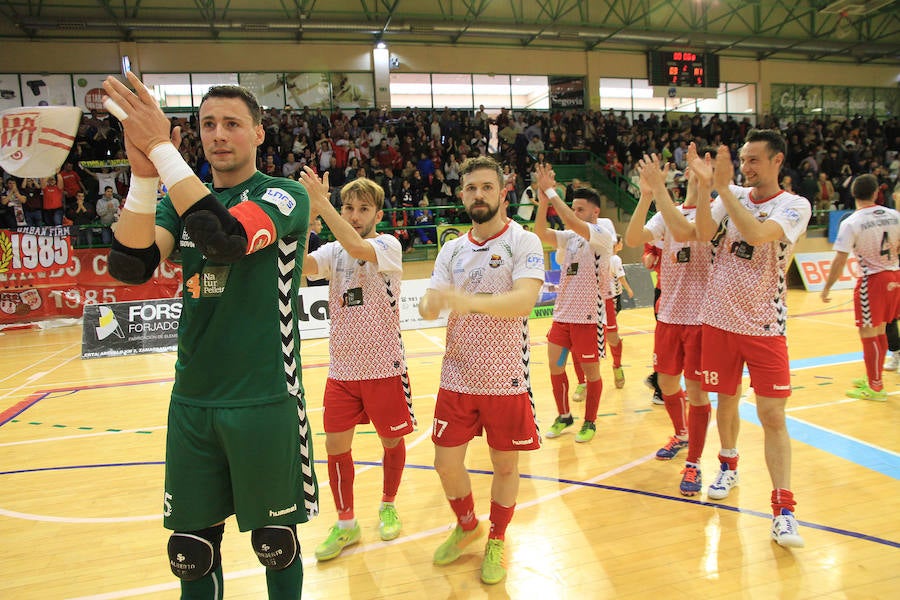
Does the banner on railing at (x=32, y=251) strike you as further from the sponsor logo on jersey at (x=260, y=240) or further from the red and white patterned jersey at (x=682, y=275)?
the sponsor logo on jersey at (x=260, y=240)

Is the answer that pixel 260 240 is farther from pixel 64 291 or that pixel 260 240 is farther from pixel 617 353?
pixel 64 291

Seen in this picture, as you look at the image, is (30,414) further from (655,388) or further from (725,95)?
(725,95)

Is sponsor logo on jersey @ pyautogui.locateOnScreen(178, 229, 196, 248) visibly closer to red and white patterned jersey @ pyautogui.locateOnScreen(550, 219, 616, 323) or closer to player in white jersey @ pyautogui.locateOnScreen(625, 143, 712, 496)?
player in white jersey @ pyautogui.locateOnScreen(625, 143, 712, 496)

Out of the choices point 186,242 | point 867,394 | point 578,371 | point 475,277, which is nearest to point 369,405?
point 475,277

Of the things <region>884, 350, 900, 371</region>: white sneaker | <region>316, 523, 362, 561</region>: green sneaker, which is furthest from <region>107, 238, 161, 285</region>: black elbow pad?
<region>884, 350, 900, 371</region>: white sneaker

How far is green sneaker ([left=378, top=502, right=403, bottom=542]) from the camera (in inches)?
147

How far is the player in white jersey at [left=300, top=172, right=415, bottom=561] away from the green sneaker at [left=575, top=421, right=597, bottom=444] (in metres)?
2.30

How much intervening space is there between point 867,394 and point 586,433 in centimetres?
339

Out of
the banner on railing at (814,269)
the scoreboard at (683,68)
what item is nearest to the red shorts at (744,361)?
the banner on railing at (814,269)

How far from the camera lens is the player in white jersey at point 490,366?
3.20 metres

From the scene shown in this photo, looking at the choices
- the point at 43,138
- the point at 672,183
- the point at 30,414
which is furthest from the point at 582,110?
the point at 43,138

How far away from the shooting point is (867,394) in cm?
630

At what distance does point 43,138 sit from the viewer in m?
1.92

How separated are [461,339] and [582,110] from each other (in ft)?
73.7
